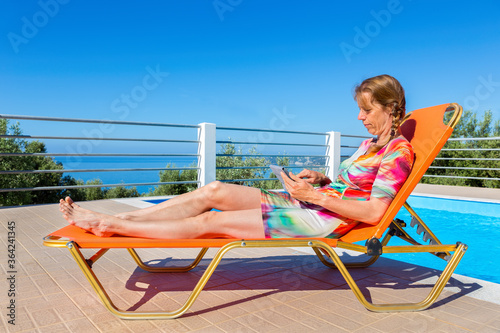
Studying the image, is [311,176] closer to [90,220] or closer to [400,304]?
[400,304]

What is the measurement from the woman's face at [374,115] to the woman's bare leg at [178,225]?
0.81 meters

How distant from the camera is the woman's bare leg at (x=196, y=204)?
2.02 metres

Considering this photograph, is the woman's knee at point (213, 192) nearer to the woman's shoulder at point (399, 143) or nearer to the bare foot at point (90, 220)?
the bare foot at point (90, 220)

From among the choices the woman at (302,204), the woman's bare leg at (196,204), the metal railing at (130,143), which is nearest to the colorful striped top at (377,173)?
the woman at (302,204)

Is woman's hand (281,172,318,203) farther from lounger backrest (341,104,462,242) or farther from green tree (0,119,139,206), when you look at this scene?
green tree (0,119,139,206)

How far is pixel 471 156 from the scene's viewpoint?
13594 millimetres

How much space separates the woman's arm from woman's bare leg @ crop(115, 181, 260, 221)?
1.27 feet

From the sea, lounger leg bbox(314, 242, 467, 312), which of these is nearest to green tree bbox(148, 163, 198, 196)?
the sea

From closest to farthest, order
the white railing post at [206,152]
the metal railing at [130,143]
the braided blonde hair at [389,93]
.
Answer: the braided blonde hair at [389,93]
the metal railing at [130,143]
the white railing post at [206,152]

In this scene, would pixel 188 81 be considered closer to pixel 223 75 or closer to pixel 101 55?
pixel 223 75

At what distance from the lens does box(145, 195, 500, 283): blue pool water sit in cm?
380

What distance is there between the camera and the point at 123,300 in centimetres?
193

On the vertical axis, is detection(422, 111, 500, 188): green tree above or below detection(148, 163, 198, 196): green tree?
above

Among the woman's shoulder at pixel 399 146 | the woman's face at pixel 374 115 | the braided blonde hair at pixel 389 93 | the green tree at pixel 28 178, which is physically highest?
the braided blonde hair at pixel 389 93
